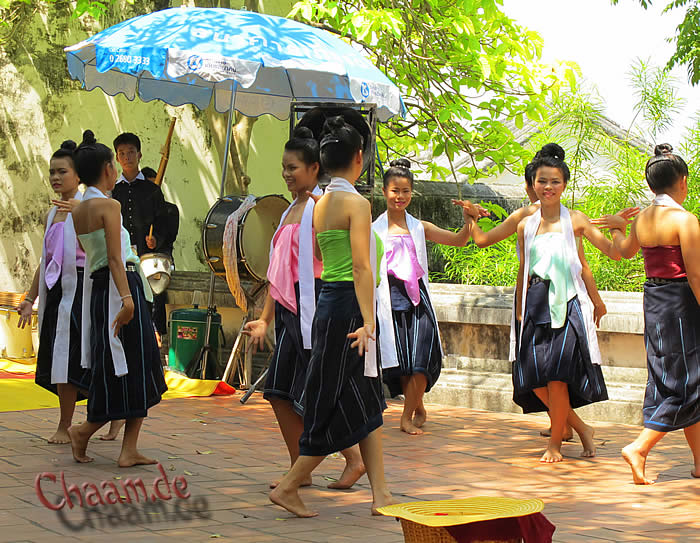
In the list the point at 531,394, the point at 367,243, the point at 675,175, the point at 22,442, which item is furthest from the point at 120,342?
the point at 675,175

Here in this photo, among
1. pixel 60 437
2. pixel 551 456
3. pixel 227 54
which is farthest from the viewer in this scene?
pixel 227 54

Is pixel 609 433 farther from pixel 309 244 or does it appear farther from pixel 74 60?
pixel 74 60

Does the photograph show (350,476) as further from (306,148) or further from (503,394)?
(503,394)

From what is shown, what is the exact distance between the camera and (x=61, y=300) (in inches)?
257

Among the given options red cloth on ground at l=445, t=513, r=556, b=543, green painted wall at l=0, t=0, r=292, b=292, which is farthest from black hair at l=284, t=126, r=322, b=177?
green painted wall at l=0, t=0, r=292, b=292

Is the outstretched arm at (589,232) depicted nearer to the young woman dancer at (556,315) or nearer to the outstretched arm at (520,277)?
the young woman dancer at (556,315)

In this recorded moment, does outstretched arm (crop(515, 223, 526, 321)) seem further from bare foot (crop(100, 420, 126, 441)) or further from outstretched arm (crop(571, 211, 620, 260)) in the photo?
bare foot (crop(100, 420, 126, 441))

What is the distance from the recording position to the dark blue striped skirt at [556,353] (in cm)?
665

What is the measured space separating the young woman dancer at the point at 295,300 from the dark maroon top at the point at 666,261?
196 cm

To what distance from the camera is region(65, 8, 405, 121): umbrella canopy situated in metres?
8.45

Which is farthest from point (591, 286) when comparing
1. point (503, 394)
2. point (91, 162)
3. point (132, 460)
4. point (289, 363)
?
point (91, 162)

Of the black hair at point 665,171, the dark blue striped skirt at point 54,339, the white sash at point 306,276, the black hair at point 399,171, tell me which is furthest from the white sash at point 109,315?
the black hair at point 665,171

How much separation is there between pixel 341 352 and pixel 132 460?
5.92 ft

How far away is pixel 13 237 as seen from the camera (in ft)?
41.1
